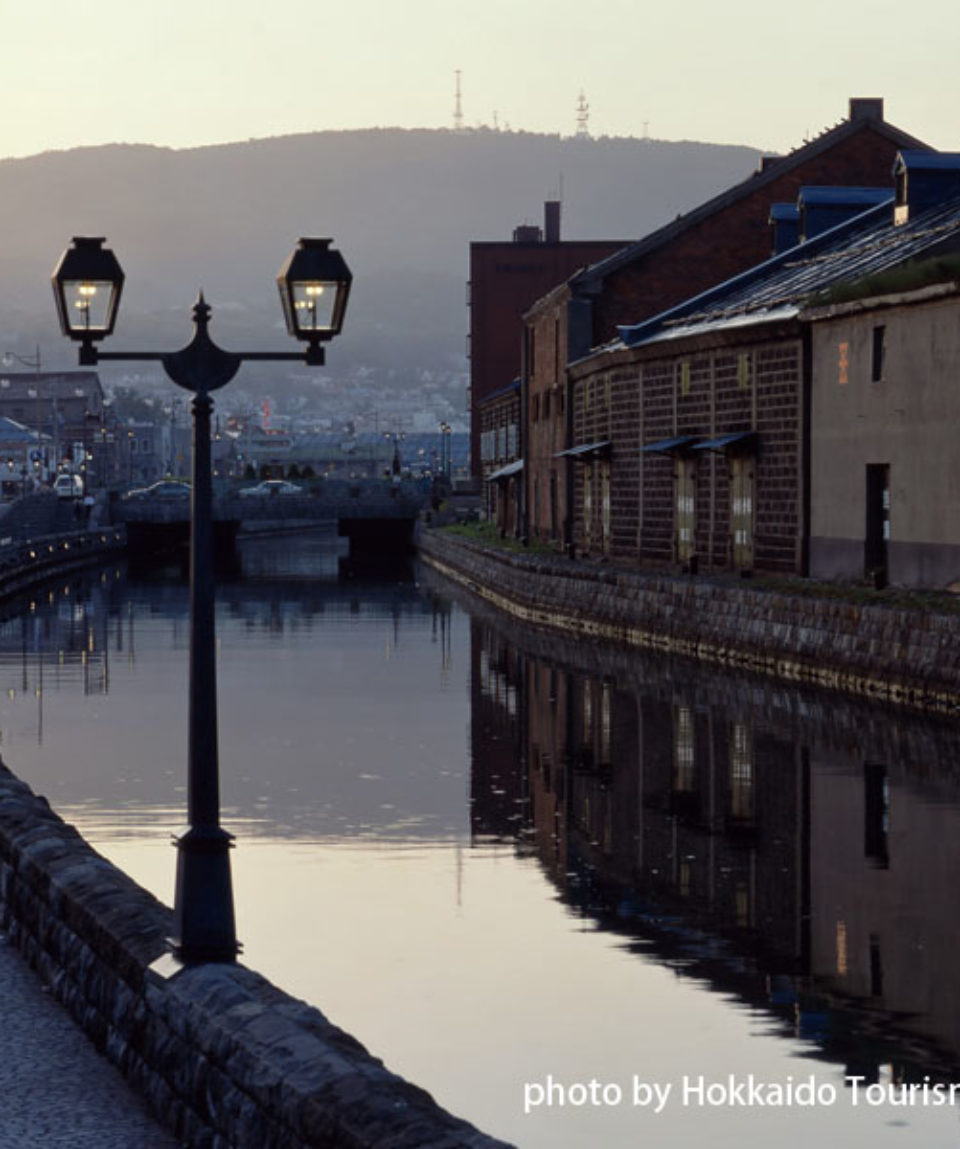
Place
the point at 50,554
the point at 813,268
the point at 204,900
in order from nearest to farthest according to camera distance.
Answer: the point at 204,900, the point at 813,268, the point at 50,554

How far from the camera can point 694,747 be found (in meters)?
31.3

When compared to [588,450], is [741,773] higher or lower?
lower

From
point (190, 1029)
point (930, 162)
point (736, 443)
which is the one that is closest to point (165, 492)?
point (736, 443)

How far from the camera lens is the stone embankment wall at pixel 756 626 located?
110 feet

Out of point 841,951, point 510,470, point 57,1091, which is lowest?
point 841,951

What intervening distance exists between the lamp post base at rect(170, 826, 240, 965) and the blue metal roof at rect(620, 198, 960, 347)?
112ft

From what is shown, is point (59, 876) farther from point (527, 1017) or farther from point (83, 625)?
point (83, 625)

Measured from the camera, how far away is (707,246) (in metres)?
71.9

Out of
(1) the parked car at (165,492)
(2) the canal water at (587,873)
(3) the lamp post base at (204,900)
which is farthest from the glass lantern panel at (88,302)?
(1) the parked car at (165,492)

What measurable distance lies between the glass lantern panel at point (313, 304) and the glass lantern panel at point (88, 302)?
1.17 meters

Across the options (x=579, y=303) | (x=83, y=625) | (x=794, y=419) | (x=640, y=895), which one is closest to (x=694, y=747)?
(x=640, y=895)

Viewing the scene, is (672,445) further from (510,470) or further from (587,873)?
(510,470)

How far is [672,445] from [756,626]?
1443 centimetres

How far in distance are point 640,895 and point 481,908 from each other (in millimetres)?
1478
